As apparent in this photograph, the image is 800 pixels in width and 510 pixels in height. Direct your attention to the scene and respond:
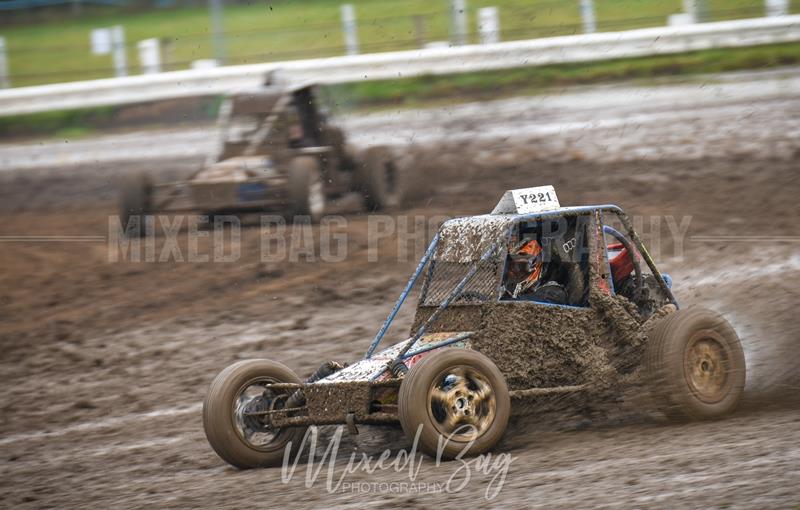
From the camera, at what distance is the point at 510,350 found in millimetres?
5746

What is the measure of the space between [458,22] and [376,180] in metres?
4.25

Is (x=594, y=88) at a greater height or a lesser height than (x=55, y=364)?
greater

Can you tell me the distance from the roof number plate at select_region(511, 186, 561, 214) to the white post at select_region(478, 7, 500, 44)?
350 inches

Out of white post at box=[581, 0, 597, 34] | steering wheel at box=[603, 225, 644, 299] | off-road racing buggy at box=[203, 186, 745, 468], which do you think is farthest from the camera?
white post at box=[581, 0, 597, 34]

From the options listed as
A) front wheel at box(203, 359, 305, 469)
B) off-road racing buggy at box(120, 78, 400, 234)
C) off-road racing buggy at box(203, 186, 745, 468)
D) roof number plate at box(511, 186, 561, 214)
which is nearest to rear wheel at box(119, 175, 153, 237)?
off-road racing buggy at box(120, 78, 400, 234)

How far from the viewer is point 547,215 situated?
19.8ft

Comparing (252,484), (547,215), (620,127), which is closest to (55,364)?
(252,484)

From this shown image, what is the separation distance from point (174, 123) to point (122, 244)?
479cm

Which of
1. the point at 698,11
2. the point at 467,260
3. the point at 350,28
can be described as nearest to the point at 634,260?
the point at 467,260

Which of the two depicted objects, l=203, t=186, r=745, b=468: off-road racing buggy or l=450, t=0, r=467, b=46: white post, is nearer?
l=203, t=186, r=745, b=468: off-road racing buggy

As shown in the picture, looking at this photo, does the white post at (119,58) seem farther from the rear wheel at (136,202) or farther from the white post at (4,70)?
the rear wheel at (136,202)

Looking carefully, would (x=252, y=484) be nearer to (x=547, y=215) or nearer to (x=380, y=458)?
(x=380, y=458)

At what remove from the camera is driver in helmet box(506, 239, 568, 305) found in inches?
237

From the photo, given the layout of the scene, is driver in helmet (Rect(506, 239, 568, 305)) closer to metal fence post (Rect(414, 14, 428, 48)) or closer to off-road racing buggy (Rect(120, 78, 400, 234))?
off-road racing buggy (Rect(120, 78, 400, 234))
